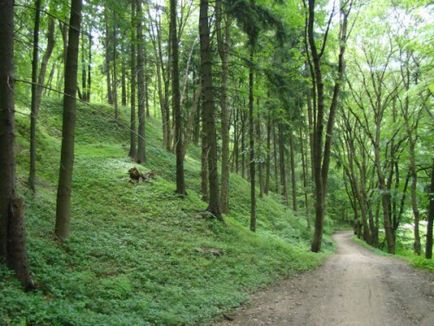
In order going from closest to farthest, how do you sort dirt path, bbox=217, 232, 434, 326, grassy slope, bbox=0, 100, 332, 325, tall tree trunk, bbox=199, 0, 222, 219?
grassy slope, bbox=0, 100, 332, 325
dirt path, bbox=217, 232, 434, 326
tall tree trunk, bbox=199, 0, 222, 219

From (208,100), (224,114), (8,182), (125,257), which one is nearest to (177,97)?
(208,100)

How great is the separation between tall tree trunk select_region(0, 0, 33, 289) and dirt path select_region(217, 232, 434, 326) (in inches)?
135

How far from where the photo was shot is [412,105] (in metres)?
20.6

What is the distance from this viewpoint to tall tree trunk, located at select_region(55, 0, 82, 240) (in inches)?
298

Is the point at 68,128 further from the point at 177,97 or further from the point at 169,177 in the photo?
the point at 169,177

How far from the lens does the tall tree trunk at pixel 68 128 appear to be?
7.58m

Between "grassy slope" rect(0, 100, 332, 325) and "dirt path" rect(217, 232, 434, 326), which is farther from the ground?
"grassy slope" rect(0, 100, 332, 325)

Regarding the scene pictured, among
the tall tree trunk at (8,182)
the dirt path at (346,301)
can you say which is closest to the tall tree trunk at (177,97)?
the dirt path at (346,301)

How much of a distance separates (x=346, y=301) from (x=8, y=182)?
680cm

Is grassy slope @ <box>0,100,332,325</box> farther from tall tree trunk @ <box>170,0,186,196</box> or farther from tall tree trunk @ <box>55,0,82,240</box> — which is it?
tall tree trunk @ <box>170,0,186,196</box>

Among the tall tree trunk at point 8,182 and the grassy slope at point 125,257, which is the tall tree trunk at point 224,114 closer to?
the grassy slope at point 125,257

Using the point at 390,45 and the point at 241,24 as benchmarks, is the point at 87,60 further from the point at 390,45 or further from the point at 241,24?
the point at 390,45

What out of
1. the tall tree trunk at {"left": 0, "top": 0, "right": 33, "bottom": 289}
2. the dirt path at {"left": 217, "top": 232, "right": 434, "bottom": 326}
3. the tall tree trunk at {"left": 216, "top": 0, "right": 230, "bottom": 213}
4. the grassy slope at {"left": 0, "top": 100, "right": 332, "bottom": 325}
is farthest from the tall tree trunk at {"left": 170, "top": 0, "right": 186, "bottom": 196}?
the tall tree trunk at {"left": 0, "top": 0, "right": 33, "bottom": 289}

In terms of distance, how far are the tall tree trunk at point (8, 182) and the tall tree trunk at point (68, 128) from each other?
2.04m
